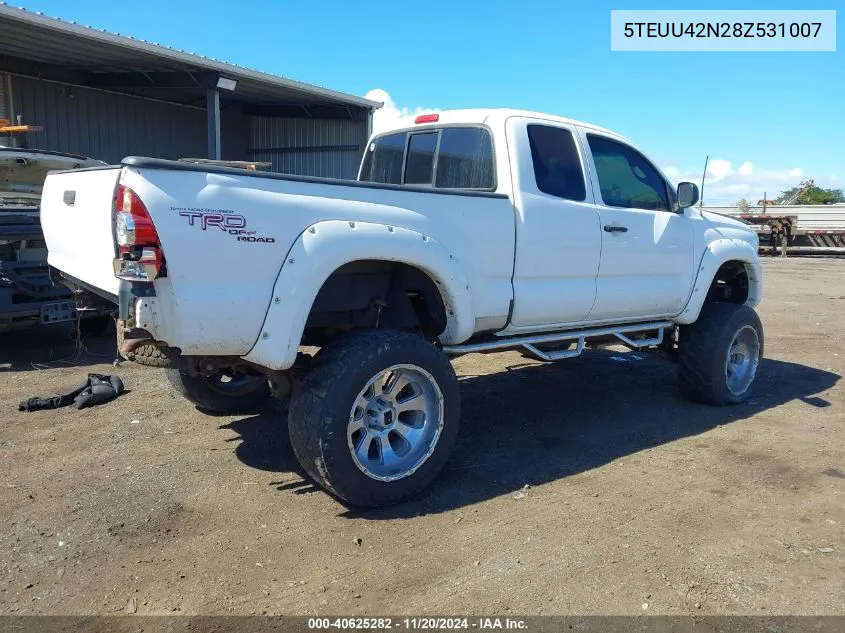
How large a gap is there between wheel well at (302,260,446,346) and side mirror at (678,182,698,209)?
7.94 feet

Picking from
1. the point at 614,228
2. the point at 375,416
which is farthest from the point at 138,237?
the point at 614,228

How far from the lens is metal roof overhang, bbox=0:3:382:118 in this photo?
37.6ft

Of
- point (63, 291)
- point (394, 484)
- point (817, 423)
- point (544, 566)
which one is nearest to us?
point (544, 566)

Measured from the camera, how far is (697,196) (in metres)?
5.32

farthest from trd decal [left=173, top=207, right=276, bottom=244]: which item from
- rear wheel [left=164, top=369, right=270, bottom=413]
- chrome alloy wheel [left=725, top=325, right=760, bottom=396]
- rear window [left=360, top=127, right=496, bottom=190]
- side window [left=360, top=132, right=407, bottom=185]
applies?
chrome alloy wheel [left=725, top=325, right=760, bottom=396]

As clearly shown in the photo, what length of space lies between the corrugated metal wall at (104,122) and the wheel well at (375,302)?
1331 centimetres

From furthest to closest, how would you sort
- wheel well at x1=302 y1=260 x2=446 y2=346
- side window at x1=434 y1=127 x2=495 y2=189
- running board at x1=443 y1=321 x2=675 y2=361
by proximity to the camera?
side window at x1=434 y1=127 x2=495 y2=189 < running board at x1=443 y1=321 x2=675 y2=361 < wheel well at x1=302 y1=260 x2=446 y2=346

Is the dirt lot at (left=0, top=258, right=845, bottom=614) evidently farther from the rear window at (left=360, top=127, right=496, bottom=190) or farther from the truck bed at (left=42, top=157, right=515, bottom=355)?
the rear window at (left=360, top=127, right=496, bottom=190)

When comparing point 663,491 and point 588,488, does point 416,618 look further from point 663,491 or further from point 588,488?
point 663,491

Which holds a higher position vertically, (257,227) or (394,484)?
(257,227)

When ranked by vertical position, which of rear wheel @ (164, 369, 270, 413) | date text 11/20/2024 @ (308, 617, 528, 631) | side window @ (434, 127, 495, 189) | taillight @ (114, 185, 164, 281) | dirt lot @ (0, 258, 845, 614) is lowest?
date text 11/20/2024 @ (308, 617, 528, 631)

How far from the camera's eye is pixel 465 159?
4.62 metres

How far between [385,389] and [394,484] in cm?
51

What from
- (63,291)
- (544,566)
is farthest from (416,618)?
(63,291)
